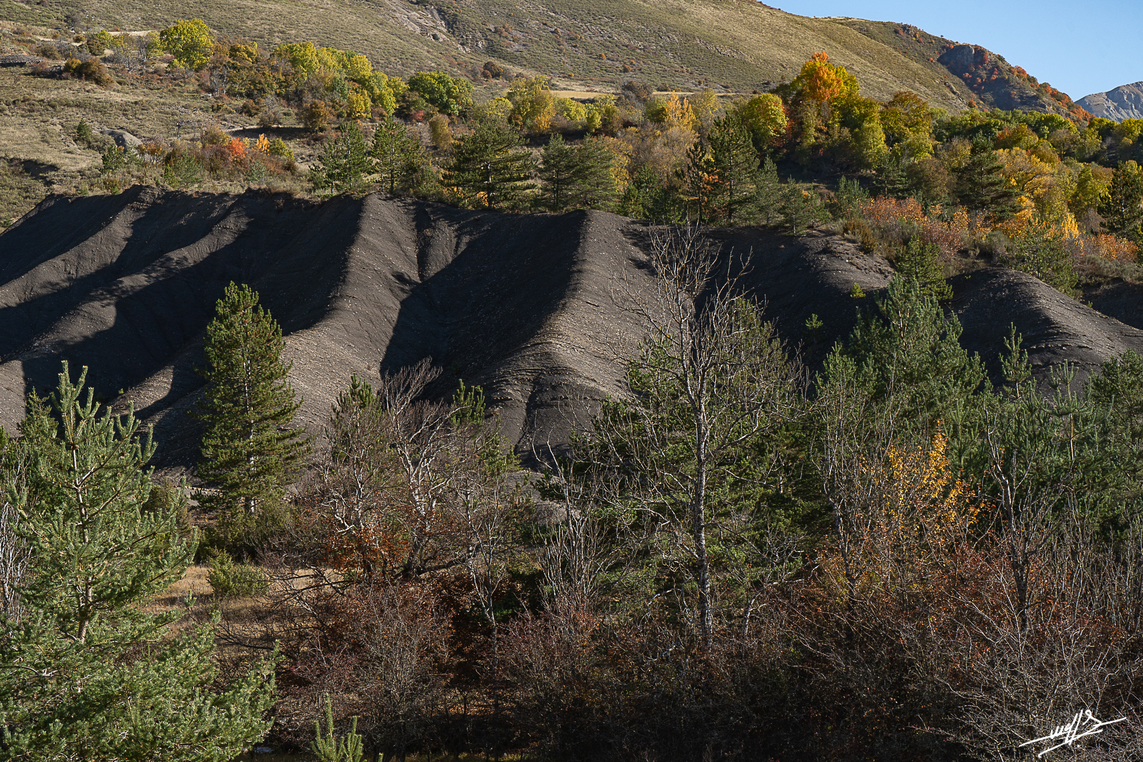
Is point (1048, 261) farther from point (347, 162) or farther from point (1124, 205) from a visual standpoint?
point (347, 162)

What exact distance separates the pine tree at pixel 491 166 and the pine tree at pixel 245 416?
34494 mm

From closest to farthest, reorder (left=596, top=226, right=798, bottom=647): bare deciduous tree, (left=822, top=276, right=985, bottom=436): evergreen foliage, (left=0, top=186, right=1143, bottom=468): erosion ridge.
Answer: (left=596, top=226, right=798, bottom=647): bare deciduous tree, (left=822, top=276, right=985, bottom=436): evergreen foliage, (left=0, top=186, right=1143, bottom=468): erosion ridge

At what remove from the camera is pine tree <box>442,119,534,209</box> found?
6175 cm

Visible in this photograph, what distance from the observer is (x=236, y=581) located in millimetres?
23766

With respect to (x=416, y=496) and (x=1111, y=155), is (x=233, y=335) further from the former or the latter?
(x=1111, y=155)

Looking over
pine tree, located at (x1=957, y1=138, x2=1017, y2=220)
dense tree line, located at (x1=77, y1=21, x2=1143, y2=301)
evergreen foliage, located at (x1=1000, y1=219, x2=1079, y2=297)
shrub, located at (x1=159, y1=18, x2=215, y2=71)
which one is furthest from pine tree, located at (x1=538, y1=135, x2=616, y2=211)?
shrub, located at (x1=159, y1=18, x2=215, y2=71)

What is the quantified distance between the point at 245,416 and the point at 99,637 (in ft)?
75.1

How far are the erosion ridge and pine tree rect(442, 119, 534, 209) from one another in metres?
4.02

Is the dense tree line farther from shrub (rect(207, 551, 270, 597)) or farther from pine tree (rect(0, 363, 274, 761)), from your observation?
pine tree (rect(0, 363, 274, 761))

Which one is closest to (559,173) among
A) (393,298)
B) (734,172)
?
(734,172)

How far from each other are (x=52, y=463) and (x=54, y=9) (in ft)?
534

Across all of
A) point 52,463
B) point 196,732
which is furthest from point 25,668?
point 52,463

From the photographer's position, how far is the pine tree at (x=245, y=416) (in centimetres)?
2975

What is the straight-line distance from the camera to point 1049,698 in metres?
10.8
